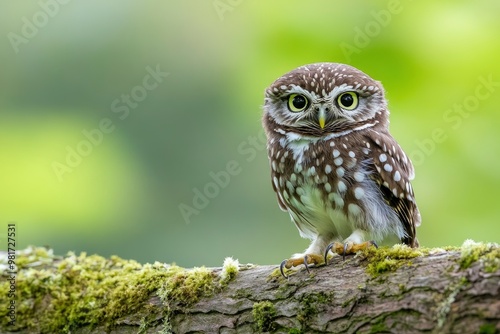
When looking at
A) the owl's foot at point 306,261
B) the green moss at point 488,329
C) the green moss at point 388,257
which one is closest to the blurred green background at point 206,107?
the green moss at point 388,257

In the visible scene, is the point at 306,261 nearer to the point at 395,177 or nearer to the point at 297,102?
the point at 395,177

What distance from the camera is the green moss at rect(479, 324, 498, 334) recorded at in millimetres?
2329

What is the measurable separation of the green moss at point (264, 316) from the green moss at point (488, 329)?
0.96 metres

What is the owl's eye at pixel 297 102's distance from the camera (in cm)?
389

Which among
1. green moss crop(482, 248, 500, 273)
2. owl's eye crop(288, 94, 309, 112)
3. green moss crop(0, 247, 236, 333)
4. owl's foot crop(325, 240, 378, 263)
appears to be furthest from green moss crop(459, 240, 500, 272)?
owl's eye crop(288, 94, 309, 112)

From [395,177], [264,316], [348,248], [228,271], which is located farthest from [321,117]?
[264,316]

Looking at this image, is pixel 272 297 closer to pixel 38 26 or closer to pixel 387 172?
pixel 387 172

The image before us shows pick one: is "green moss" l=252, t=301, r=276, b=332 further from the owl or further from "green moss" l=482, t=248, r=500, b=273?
"green moss" l=482, t=248, r=500, b=273

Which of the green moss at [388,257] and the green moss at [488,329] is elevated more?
the green moss at [388,257]

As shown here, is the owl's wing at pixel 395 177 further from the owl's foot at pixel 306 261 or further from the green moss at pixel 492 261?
the green moss at pixel 492 261

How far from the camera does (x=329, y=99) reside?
3.79 meters

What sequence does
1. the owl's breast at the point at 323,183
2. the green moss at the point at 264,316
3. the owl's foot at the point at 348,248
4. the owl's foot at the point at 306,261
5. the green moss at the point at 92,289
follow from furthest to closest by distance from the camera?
the owl's breast at the point at 323,183 < the green moss at the point at 92,289 < the owl's foot at the point at 306,261 < the owl's foot at the point at 348,248 < the green moss at the point at 264,316

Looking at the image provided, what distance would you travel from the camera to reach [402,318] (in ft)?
8.59

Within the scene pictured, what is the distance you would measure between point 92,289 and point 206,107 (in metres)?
2.43
